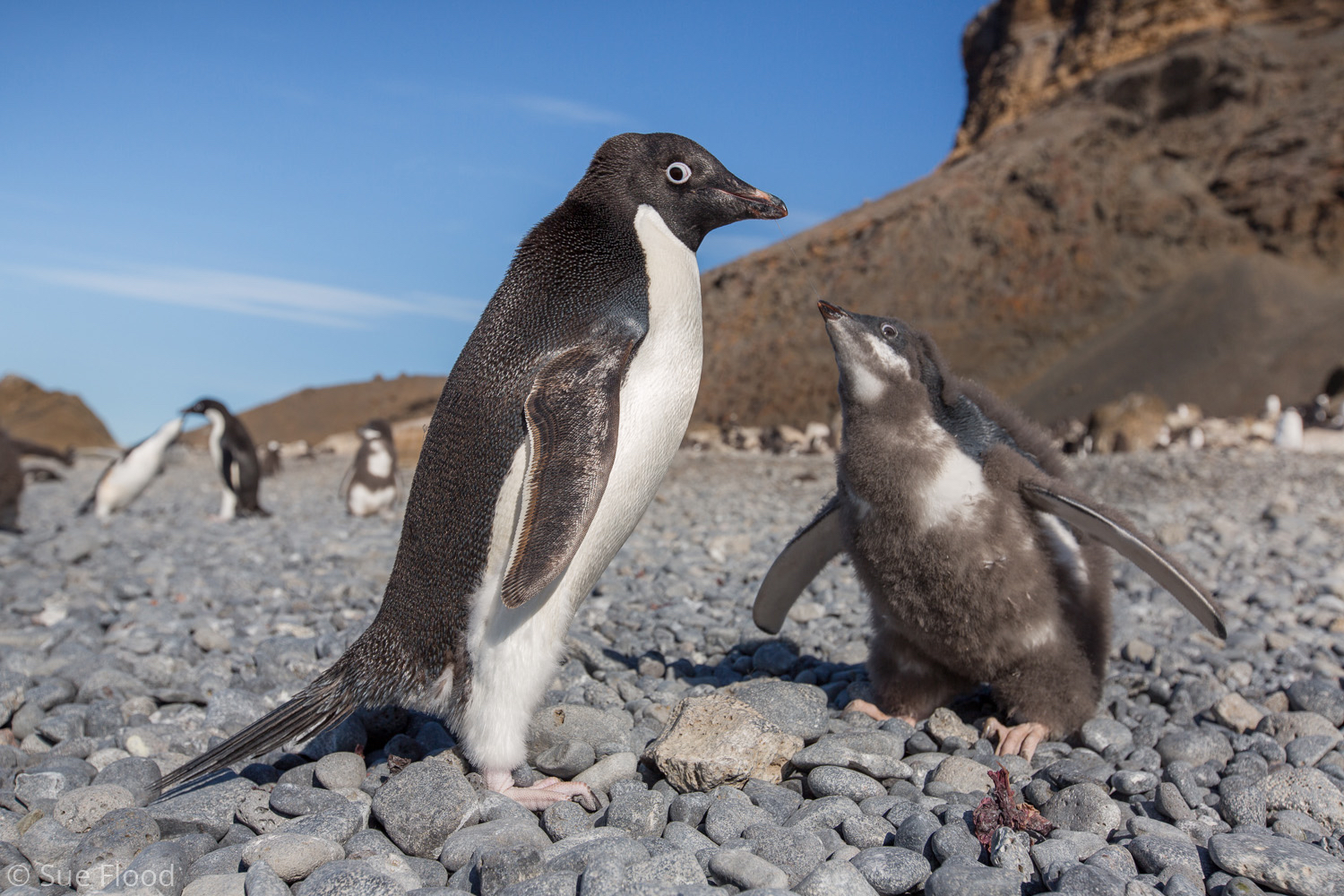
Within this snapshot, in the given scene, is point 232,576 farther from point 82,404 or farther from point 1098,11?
point 1098,11

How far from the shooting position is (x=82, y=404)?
33.2 meters

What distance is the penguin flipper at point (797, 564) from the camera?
344cm

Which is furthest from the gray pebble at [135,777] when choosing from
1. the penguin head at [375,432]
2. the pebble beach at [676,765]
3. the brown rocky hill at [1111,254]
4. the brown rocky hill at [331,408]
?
the brown rocky hill at [331,408]

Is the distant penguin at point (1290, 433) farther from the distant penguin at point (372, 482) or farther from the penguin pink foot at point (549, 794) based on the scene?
the penguin pink foot at point (549, 794)

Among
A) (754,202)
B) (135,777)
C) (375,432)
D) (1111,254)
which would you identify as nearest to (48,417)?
(375,432)

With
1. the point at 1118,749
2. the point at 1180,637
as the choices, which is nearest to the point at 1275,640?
the point at 1180,637

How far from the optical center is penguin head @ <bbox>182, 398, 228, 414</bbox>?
37.8 ft

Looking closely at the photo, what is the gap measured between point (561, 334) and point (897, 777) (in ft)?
5.19

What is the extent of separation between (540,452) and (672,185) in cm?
99

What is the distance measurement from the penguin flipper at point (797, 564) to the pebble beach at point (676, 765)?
288mm

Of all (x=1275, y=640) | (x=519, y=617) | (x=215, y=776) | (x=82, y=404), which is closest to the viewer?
(x=519, y=617)

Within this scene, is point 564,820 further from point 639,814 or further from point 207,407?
point 207,407

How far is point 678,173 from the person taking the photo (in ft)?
9.27

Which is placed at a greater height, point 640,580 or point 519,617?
point 519,617
